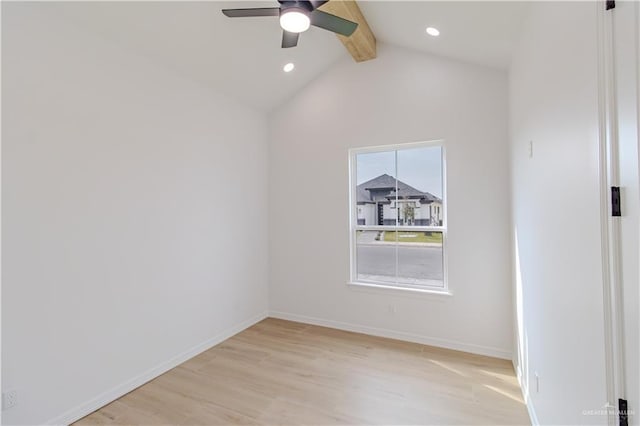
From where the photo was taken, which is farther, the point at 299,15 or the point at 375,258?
the point at 375,258

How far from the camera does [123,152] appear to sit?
2.67m

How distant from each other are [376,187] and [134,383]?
3.19m

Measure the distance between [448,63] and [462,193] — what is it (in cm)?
143

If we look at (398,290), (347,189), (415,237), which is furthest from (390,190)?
(398,290)

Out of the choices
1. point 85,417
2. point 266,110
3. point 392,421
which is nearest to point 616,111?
point 392,421

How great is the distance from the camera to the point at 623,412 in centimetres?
99

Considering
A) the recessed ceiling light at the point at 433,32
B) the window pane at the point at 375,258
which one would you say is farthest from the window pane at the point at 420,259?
the recessed ceiling light at the point at 433,32

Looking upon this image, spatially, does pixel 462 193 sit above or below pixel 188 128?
below

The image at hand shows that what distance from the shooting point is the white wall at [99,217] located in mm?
2049

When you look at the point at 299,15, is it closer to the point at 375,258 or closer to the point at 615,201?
the point at 615,201

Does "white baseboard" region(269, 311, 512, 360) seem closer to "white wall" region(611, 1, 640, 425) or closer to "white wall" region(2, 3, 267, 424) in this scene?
"white wall" region(2, 3, 267, 424)

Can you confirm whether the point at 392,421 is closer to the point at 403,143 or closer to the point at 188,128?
the point at 403,143

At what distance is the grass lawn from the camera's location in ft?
11.7

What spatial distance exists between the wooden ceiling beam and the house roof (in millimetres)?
Result: 1449
